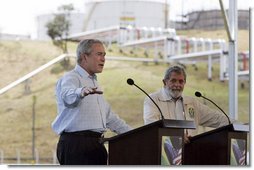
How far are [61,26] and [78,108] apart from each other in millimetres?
7630

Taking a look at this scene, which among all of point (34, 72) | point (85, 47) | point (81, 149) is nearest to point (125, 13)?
point (34, 72)

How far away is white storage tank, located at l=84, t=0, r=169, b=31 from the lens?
32.6 ft

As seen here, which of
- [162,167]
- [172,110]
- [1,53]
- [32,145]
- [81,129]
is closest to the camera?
[162,167]

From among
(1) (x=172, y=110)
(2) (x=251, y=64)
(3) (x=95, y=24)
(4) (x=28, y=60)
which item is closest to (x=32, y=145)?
(4) (x=28, y=60)

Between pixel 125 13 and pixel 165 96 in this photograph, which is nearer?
pixel 165 96

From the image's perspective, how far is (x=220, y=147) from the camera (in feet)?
10.6

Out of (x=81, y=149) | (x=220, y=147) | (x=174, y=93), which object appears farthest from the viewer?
(x=174, y=93)

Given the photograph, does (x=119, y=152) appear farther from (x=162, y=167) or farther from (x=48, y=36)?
(x=48, y=36)

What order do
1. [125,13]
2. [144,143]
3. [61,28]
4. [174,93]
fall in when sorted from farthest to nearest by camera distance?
[61,28] < [125,13] < [174,93] < [144,143]

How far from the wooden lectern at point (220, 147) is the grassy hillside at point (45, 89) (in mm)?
6001

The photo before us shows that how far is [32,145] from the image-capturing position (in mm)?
10539

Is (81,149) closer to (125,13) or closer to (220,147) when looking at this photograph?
(220,147)

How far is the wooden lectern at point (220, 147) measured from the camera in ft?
10.5

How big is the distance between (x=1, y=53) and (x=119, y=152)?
7231 millimetres
